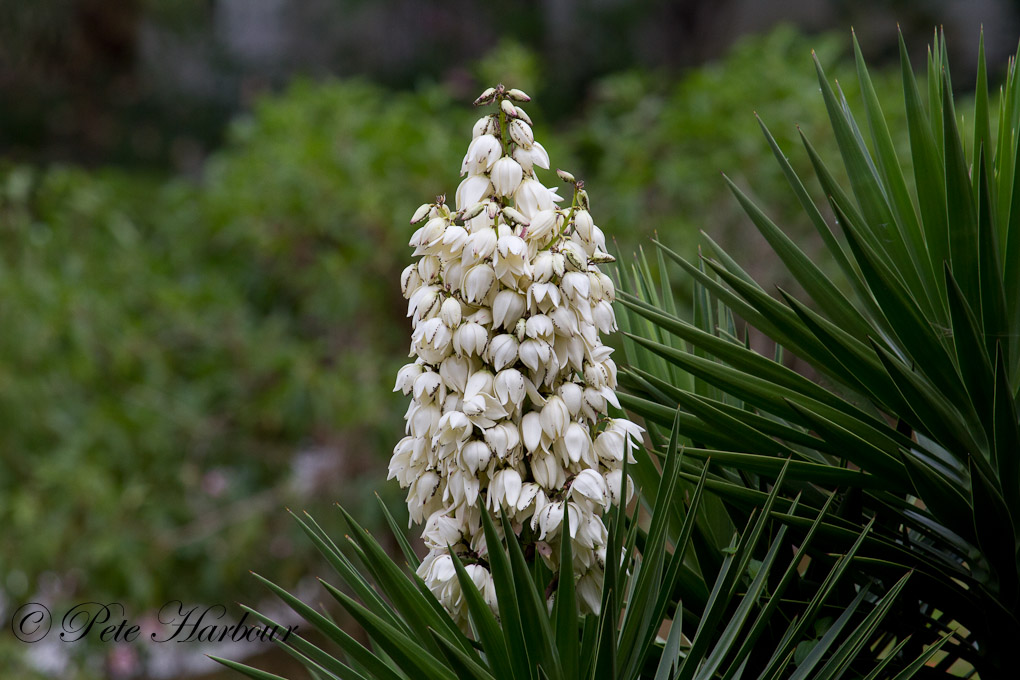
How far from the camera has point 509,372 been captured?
1.01m

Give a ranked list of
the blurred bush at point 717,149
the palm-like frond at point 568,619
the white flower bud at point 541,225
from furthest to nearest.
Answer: the blurred bush at point 717,149 < the white flower bud at point 541,225 < the palm-like frond at point 568,619

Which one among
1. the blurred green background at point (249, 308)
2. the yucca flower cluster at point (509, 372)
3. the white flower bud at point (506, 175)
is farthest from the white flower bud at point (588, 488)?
the blurred green background at point (249, 308)

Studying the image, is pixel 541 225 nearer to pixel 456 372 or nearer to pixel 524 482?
pixel 456 372

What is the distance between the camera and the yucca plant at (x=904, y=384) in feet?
3.60

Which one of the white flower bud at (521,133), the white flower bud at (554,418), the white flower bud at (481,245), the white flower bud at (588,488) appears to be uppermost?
the white flower bud at (521,133)

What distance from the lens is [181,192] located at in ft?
15.7

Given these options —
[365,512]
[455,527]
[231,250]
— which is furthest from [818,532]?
[231,250]

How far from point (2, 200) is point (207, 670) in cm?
258

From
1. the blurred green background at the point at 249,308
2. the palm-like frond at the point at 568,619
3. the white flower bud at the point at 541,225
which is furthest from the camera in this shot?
the blurred green background at the point at 249,308

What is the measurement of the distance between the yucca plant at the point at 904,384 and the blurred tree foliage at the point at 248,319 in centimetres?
273

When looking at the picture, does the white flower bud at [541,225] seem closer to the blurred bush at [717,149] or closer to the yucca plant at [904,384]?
the yucca plant at [904,384]

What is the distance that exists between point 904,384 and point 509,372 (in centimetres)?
48

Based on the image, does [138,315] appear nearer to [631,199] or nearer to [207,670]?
[207,670]

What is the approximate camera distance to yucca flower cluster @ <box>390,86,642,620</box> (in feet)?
3.33
